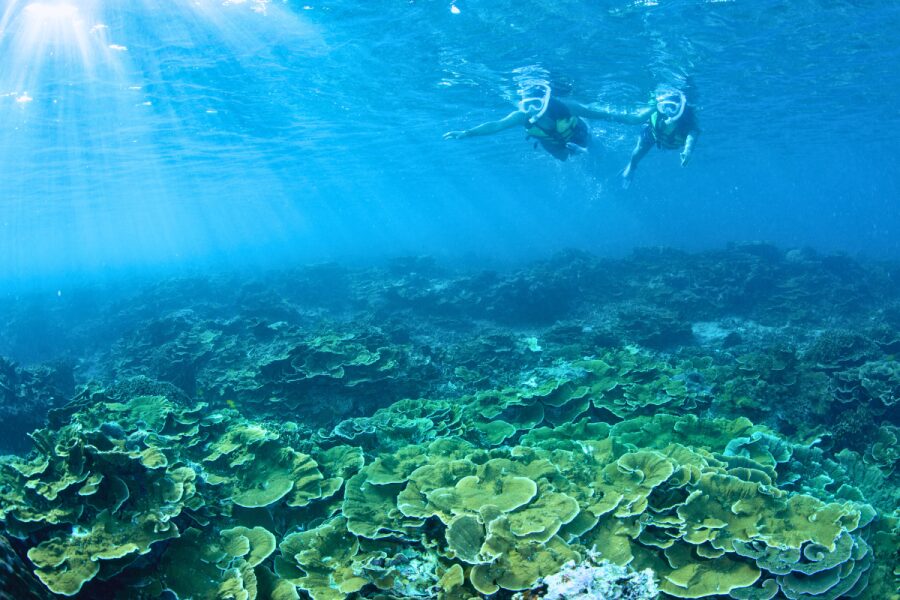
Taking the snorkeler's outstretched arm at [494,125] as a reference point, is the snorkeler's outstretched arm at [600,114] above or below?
below

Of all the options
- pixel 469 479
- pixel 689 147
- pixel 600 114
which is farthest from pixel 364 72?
pixel 469 479

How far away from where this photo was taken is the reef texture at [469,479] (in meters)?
3.33

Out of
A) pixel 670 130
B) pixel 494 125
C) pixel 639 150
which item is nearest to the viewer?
pixel 494 125

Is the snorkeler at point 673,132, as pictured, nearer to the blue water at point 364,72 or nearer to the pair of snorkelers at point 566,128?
the pair of snorkelers at point 566,128

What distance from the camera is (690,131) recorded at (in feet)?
38.5

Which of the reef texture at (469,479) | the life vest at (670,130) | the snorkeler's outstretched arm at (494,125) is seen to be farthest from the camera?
the life vest at (670,130)

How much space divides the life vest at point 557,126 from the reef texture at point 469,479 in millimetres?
5392

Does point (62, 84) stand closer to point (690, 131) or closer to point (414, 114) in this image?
point (414, 114)

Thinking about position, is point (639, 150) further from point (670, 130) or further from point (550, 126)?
point (550, 126)

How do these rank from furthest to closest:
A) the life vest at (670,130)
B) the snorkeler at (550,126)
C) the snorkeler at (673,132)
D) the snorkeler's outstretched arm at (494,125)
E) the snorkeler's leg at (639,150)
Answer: the snorkeler's leg at (639,150)
the life vest at (670,130)
the snorkeler at (673,132)
the snorkeler at (550,126)
the snorkeler's outstretched arm at (494,125)

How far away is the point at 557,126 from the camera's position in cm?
1077

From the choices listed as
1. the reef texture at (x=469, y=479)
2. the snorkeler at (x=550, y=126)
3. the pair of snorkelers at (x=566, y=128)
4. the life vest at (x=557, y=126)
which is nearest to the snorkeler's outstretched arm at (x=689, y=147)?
the pair of snorkelers at (x=566, y=128)

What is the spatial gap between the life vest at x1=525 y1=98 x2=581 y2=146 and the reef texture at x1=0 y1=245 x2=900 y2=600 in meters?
5.39

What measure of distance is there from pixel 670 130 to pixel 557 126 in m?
3.47
